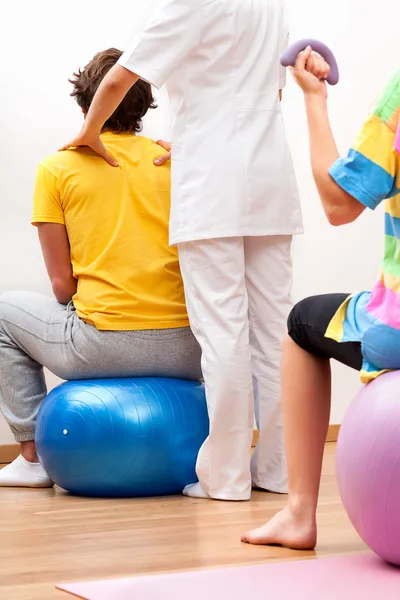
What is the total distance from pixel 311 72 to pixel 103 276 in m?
1.19

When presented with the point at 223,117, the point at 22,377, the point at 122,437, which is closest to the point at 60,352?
the point at 22,377

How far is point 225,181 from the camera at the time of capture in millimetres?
2414

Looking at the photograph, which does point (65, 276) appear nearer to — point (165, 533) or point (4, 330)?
point (4, 330)

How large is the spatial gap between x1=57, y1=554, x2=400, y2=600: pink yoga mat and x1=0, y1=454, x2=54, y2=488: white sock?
1293 millimetres

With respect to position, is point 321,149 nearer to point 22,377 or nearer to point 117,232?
point 117,232

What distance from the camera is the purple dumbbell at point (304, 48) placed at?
A: 1.59 metres

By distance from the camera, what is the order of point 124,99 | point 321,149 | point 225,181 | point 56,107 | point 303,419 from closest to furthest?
1. point 321,149
2. point 303,419
3. point 225,181
4. point 124,99
5. point 56,107

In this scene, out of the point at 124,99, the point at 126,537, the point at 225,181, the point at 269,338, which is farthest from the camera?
the point at 124,99

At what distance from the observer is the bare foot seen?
1742 millimetres

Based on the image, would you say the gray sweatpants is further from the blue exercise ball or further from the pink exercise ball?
the pink exercise ball

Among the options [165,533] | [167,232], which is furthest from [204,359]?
[165,533]

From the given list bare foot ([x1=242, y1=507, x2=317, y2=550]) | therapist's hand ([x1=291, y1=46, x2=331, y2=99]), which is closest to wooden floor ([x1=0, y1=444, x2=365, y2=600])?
bare foot ([x1=242, y1=507, x2=317, y2=550])

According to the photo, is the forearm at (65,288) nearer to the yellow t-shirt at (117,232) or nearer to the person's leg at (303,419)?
the yellow t-shirt at (117,232)

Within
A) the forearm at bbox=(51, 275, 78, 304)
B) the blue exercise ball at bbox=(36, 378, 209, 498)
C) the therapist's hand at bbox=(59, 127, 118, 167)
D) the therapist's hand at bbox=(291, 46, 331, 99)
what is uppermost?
the therapist's hand at bbox=(291, 46, 331, 99)
